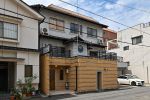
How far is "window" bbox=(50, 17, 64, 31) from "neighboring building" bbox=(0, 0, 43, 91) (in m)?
4.98

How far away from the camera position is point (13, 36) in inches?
991

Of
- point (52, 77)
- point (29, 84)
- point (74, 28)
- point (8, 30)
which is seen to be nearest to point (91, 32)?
point (74, 28)

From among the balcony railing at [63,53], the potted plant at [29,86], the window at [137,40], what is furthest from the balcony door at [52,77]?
the window at [137,40]

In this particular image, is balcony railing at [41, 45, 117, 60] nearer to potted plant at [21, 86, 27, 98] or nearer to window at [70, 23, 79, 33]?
window at [70, 23, 79, 33]

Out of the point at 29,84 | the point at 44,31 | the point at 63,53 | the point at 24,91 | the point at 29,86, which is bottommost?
the point at 24,91

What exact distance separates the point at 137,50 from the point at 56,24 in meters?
20.6

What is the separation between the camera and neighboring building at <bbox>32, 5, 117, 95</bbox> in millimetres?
29703

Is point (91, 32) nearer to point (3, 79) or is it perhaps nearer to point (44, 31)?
point (44, 31)

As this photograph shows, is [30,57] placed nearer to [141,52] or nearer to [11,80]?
[11,80]

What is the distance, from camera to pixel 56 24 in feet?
109

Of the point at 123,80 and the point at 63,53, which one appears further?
the point at 123,80

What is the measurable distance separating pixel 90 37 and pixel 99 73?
6.66 meters

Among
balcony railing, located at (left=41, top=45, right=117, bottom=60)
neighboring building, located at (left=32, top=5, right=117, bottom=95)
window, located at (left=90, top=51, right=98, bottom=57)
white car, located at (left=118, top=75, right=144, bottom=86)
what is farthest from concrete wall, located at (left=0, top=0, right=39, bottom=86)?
white car, located at (left=118, top=75, right=144, bottom=86)

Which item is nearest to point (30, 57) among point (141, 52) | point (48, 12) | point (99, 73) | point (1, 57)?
point (1, 57)
